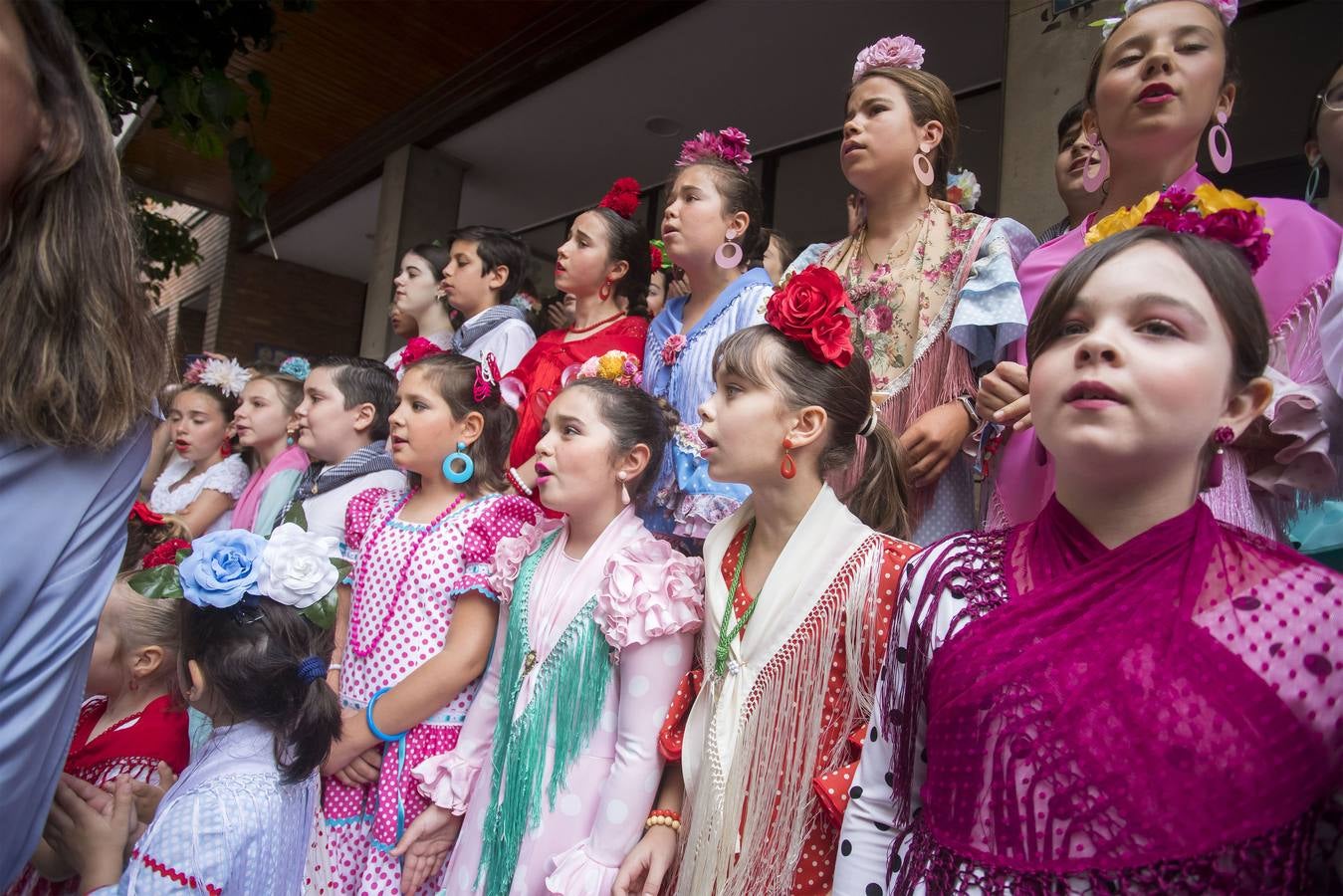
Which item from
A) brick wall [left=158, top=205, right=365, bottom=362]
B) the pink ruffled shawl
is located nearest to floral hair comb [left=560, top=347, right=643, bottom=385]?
the pink ruffled shawl

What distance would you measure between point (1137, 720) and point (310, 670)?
5.46ft

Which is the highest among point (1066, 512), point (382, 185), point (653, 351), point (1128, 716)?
point (382, 185)

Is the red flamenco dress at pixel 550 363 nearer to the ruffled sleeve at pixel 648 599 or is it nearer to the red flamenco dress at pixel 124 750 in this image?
the ruffled sleeve at pixel 648 599

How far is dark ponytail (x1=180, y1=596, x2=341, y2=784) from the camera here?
1.90m

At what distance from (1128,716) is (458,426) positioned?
225 centimetres

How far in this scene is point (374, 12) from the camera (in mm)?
6184

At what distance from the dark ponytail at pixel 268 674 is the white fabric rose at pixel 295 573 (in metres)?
0.03

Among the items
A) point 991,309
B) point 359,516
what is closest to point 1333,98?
point 991,309

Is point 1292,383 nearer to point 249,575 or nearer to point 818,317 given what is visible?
point 818,317

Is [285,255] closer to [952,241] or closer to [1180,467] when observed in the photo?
[952,241]

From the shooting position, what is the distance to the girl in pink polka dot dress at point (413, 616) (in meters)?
2.32

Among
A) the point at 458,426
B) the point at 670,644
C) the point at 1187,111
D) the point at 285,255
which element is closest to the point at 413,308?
the point at 458,426

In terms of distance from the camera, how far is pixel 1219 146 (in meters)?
1.79

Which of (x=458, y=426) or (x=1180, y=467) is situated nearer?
(x=1180, y=467)
